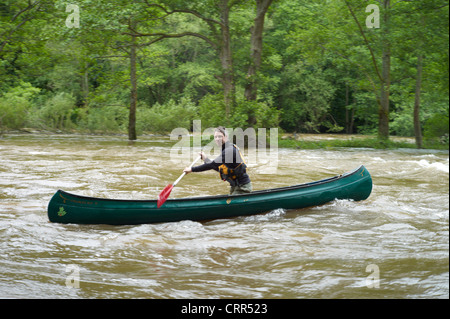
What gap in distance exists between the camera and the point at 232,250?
18.4ft

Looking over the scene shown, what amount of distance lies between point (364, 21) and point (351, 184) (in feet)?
37.4

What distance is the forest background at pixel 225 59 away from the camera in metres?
15.3

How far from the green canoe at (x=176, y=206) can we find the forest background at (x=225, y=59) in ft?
17.3

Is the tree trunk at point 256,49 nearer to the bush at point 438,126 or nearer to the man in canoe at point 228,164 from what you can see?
the bush at point 438,126

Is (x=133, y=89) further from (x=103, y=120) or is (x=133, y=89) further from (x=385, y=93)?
(x=385, y=93)

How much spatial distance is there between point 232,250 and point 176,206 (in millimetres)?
1211

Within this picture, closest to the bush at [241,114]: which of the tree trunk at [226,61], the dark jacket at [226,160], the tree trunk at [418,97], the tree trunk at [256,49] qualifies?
the tree trunk at [226,61]

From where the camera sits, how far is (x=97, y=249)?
5559mm

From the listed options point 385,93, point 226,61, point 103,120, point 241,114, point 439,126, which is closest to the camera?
point 439,126

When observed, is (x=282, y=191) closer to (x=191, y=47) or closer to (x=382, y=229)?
(x=382, y=229)

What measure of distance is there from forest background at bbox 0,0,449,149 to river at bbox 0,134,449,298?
16.8ft

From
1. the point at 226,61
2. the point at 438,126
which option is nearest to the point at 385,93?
the point at 226,61
